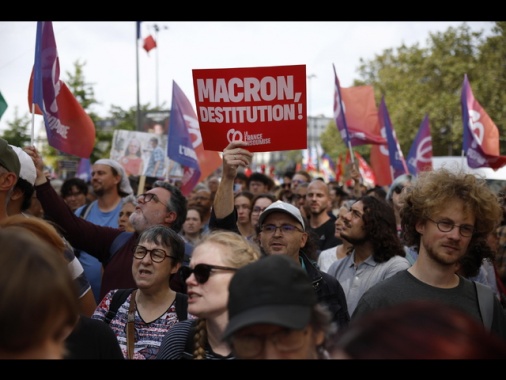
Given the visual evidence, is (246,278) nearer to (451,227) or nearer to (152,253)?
(451,227)

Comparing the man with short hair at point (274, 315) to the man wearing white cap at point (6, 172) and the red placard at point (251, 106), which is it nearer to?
the man wearing white cap at point (6, 172)

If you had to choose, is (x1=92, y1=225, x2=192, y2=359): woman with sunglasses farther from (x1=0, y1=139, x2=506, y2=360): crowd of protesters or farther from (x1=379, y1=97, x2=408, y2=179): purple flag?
(x1=379, y1=97, x2=408, y2=179): purple flag

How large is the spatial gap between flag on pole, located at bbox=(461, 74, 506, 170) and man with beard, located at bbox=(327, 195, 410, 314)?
5.69m

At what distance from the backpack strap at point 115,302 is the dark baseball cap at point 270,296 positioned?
186 cm

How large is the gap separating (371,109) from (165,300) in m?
8.60

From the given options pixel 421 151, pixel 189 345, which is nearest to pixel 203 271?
pixel 189 345

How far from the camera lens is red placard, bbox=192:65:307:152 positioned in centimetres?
459

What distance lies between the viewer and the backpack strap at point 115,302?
12.1ft

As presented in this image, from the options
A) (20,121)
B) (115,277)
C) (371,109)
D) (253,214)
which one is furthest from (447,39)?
(115,277)

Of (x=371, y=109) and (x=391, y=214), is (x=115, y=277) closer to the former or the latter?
(x=391, y=214)

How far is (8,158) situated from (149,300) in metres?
1.08

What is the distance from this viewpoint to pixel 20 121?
2775 cm

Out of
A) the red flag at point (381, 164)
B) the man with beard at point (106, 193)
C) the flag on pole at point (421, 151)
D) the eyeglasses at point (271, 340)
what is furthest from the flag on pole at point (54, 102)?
the flag on pole at point (421, 151)

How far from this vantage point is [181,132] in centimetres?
964
